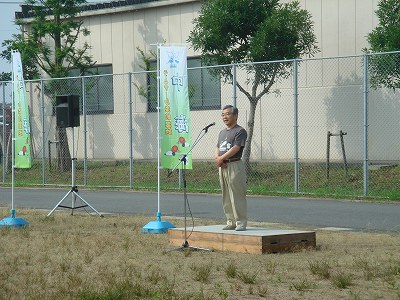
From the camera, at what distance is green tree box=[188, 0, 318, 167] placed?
25078 millimetres

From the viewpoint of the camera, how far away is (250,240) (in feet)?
42.1

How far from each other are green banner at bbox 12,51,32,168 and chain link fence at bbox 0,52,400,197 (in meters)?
3.46

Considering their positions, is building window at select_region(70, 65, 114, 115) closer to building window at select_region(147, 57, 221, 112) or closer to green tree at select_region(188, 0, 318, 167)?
building window at select_region(147, 57, 221, 112)

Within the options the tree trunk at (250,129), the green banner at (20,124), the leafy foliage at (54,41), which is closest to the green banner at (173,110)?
the green banner at (20,124)

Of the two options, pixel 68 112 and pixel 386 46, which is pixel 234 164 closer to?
pixel 68 112

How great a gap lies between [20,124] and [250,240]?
24.9 feet

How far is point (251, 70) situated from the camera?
24.8m

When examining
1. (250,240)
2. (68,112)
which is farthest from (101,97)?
(250,240)

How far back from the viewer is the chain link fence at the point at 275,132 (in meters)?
22.7

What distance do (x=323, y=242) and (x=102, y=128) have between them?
19.2 metres

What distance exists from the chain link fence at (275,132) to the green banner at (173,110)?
20.6 feet

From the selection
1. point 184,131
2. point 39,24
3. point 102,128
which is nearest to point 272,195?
point 184,131

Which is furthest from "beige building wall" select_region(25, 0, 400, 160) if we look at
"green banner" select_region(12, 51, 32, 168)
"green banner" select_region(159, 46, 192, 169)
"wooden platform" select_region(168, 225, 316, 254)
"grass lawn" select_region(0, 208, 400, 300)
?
"wooden platform" select_region(168, 225, 316, 254)

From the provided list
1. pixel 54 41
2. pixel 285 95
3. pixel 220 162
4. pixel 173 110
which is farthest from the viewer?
pixel 54 41
